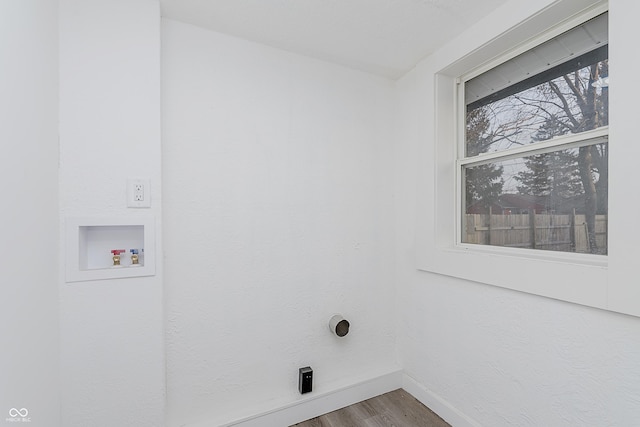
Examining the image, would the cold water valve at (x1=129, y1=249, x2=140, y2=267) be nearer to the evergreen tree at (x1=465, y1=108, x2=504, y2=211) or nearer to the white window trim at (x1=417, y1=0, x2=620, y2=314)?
the white window trim at (x1=417, y1=0, x2=620, y2=314)

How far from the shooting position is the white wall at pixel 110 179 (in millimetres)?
1230

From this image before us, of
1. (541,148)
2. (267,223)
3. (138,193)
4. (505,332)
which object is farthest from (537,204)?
(138,193)

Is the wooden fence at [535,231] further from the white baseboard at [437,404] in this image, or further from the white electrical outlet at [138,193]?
the white electrical outlet at [138,193]

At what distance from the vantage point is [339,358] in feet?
6.33

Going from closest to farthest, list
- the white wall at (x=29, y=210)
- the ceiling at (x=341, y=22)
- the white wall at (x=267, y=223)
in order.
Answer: the white wall at (x=29, y=210), the ceiling at (x=341, y=22), the white wall at (x=267, y=223)

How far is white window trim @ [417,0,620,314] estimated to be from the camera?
116 centimetres

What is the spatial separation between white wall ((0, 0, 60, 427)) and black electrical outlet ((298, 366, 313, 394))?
1144 millimetres

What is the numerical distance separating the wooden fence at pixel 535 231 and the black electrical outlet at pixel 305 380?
4.28 ft

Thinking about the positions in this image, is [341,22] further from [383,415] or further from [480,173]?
[383,415]

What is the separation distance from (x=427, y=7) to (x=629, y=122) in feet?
3.29

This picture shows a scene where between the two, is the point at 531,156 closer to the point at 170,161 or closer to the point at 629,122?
the point at 629,122

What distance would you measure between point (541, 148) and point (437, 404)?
1616mm

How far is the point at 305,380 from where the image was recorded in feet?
5.70

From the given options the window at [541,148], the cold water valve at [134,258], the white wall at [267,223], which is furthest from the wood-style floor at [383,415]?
the cold water valve at [134,258]
